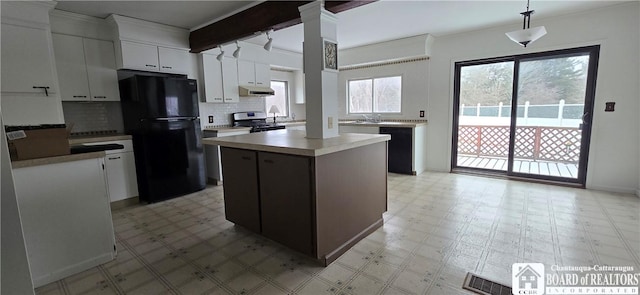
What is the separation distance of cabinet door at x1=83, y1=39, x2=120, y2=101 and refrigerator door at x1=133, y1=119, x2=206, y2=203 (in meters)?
0.61

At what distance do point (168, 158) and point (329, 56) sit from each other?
253cm

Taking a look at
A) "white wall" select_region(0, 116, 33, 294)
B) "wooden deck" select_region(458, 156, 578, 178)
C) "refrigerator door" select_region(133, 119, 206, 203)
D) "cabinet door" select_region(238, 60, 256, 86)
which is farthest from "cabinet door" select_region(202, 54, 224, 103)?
"wooden deck" select_region(458, 156, 578, 178)

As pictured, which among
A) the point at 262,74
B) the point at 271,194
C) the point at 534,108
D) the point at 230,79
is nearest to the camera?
the point at 271,194

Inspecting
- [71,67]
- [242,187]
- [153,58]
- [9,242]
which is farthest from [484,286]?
[71,67]

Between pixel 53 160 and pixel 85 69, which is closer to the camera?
pixel 53 160

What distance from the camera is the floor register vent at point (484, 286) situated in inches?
66.4

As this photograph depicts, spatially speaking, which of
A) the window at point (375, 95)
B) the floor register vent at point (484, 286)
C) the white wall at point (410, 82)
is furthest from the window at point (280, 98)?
the floor register vent at point (484, 286)

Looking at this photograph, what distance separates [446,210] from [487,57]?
2613mm

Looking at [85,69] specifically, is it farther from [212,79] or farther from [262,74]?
[262,74]

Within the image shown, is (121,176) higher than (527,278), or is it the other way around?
(121,176)

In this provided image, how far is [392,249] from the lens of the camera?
7.32ft

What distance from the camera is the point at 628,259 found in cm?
200

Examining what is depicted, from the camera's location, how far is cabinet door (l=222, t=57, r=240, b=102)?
4344mm

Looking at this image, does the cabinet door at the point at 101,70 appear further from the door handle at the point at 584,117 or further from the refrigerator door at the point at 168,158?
the door handle at the point at 584,117
